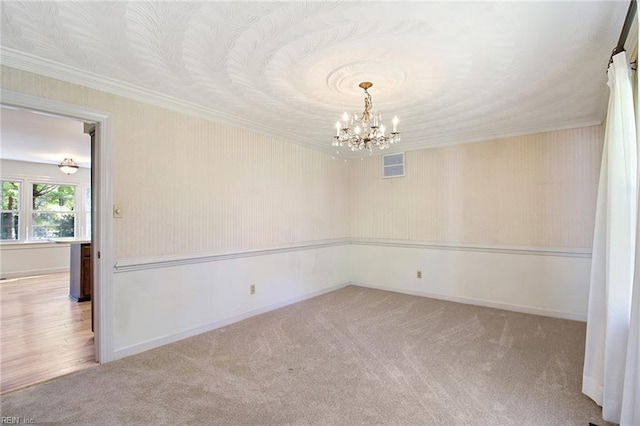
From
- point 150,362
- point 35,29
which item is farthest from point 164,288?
point 35,29

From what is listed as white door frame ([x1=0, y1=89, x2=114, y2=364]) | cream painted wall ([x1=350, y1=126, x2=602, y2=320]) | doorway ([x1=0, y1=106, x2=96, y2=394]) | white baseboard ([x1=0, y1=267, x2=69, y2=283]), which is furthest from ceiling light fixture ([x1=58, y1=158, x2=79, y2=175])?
cream painted wall ([x1=350, y1=126, x2=602, y2=320])

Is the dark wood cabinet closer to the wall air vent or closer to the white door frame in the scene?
the white door frame

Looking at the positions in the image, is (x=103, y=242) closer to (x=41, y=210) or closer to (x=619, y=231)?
(x=619, y=231)

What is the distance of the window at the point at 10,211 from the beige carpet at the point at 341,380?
256 inches

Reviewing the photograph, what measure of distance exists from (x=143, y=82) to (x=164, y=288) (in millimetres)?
1947

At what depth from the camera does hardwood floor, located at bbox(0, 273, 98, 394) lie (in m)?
2.57

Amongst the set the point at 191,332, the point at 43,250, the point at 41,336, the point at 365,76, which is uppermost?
the point at 365,76

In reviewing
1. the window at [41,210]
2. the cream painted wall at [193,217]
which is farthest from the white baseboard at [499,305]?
the window at [41,210]

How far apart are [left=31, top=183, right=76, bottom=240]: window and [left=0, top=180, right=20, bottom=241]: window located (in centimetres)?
26

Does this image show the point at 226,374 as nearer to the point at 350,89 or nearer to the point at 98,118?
the point at 98,118

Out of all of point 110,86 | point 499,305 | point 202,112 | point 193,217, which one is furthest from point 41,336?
point 499,305

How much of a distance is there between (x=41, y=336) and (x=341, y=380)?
131 inches

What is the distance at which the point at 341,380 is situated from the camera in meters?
2.39

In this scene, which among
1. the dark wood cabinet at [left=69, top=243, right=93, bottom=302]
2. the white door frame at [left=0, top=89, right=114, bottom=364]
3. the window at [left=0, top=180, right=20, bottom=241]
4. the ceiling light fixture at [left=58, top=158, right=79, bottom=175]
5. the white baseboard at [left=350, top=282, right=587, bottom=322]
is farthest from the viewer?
the window at [left=0, top=180, right=20, bottom=241]
